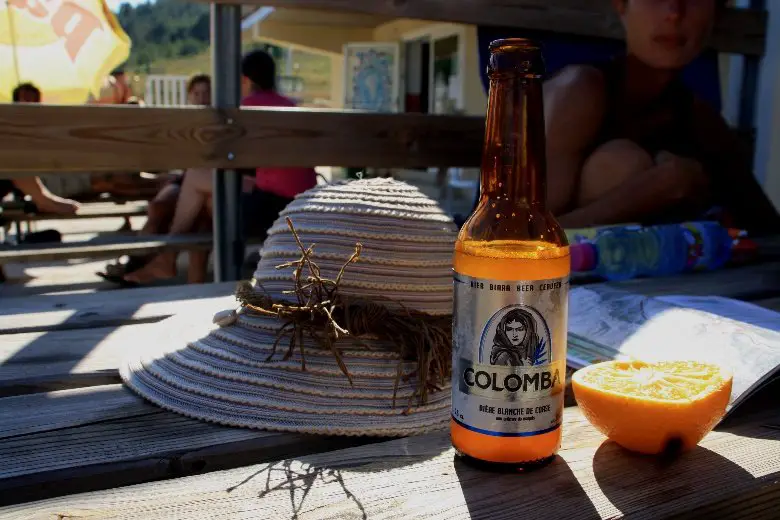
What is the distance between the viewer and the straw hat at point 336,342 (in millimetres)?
865

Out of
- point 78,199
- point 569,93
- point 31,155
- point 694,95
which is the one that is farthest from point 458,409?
point 78,199

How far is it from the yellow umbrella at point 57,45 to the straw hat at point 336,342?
14.9ft

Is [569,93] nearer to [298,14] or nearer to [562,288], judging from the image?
[562,288]

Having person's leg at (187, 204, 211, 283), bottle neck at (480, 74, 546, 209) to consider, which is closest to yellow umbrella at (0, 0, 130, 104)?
person's leg at (187, 204, 211, 283)

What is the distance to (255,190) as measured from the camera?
12.3ft

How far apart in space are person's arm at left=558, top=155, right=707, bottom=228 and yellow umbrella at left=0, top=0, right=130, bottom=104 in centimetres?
393

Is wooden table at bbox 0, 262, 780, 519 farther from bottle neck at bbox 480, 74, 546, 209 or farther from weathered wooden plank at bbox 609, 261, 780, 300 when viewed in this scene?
weathered wooden plank at bbox 609, 261, 780, 300

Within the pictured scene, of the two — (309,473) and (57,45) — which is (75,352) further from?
(57,45)

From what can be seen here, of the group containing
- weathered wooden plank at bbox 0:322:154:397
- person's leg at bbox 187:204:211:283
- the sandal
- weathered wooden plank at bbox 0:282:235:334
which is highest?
weathered wooden plank at bbox 0:322:154:397

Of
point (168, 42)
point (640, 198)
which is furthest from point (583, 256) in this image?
point (168, 42)

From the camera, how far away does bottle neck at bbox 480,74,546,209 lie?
0.72 metres

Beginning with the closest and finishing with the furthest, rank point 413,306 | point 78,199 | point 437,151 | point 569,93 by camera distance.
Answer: point 413,306 → point 569,93 → point 437,151 → point 78,199

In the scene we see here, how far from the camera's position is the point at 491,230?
75 centimetres

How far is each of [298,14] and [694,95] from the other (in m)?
8.13
